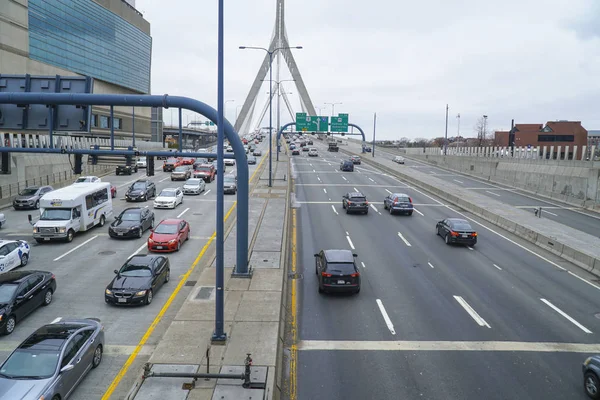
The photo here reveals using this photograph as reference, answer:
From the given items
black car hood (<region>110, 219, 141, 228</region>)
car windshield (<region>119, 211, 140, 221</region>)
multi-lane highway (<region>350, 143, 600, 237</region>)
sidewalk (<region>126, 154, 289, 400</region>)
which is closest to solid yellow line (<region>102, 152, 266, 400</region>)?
sidewalk (<region>126, 154, 289, 400</region>)

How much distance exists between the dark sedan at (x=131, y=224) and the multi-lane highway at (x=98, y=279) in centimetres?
41

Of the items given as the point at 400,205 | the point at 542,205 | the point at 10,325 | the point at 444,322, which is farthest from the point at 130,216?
the point at 542,205

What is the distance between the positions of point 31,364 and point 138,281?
21.7ft

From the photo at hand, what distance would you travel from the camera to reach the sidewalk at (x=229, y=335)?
9.93 metres

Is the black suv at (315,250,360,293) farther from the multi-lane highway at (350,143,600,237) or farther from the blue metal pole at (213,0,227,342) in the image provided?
the multi-lane highway at (350,143,600,237)

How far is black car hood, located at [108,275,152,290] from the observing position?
16109mm

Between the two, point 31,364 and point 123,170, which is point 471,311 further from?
point 123,170

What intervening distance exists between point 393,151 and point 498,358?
344ft

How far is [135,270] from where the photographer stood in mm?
16984

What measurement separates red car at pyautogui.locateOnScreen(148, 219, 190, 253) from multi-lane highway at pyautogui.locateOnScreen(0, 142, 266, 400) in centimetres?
50

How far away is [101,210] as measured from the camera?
29000 mm

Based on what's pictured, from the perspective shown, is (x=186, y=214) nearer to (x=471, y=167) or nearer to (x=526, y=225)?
(x=526, y=225)

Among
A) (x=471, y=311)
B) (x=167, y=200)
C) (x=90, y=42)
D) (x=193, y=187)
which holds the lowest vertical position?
(x=471, y=311)

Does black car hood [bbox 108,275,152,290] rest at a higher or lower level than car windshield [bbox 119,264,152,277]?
lower
